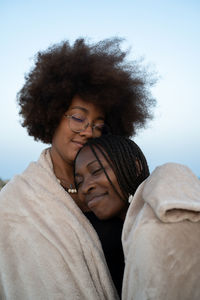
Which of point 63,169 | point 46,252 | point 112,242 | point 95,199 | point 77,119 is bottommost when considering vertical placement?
point 112,242

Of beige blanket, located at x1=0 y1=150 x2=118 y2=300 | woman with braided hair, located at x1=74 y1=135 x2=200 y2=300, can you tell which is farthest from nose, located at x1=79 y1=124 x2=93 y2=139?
woman with braided hair, located at x1=74 y1=135 x2=200 y2=300

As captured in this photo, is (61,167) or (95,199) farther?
(61,167)

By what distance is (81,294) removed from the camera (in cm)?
246

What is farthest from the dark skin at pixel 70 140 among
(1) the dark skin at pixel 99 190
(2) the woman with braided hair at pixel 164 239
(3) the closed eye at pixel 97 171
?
(2) the woman with braided hair at pixel 164 239

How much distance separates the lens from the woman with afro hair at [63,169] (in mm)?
2467

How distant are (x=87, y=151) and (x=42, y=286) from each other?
3.48 feet

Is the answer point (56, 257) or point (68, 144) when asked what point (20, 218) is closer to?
point (56, 257)

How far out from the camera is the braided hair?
2.67 meters

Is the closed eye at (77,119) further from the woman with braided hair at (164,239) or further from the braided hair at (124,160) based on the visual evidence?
the woman with braided hair at (164,239)

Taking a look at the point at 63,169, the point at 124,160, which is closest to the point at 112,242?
the point at 124,160

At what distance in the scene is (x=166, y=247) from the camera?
1869 millimetres

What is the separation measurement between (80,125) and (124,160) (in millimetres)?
612

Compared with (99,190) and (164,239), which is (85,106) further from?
(164,239)

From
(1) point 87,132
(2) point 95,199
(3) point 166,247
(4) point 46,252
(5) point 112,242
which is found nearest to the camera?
(3) point 166,247
